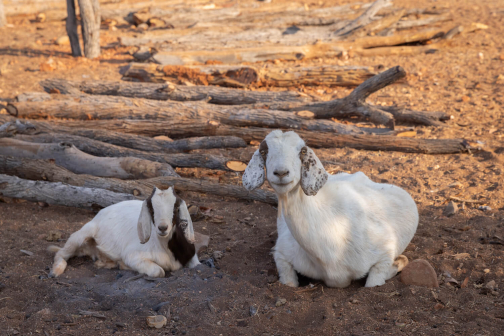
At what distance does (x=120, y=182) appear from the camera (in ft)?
21.2

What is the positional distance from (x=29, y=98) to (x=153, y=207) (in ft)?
23.0

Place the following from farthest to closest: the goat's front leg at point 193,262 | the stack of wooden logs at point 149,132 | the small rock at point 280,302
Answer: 1. the stack of wooden logs at point 149,132
2. the goat's front leg at point 193,262
3. the small rock at point 280,302

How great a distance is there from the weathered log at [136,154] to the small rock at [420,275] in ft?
11.3

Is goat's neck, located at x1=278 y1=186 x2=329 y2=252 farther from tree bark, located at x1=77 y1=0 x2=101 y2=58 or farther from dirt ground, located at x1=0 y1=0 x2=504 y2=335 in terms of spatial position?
tree bark, located at x1=77 y1=0 x2=101 y2=58

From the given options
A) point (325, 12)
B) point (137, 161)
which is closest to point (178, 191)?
point (137, 161)

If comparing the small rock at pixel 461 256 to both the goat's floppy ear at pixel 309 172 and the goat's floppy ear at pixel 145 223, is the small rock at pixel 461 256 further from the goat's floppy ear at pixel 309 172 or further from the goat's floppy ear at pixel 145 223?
the goat's floppy ear at pixel 145 223

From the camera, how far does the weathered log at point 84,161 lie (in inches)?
271

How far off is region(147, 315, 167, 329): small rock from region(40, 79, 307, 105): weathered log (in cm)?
713

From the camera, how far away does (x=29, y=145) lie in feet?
24.5

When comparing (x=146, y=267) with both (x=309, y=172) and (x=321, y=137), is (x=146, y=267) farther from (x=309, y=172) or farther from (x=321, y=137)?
(x=321, y=137)

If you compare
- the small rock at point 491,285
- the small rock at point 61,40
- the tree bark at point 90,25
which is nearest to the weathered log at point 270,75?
the tree bark at point 90,25

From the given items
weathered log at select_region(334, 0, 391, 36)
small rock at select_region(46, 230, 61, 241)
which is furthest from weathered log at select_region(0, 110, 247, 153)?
weathered log at select_region(334, 0, 391, 36)

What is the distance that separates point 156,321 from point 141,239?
3.51 feet

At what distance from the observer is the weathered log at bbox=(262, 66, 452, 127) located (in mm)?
9070
